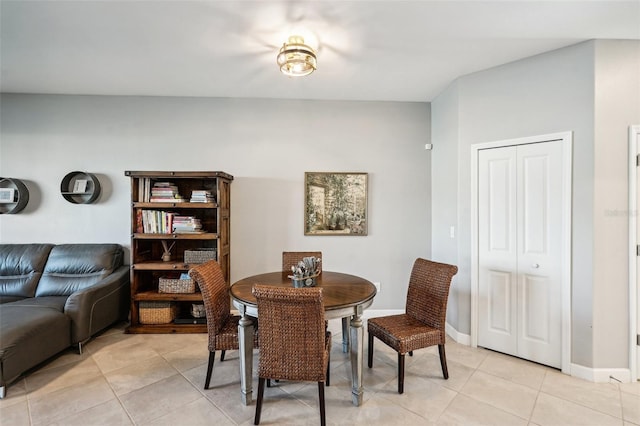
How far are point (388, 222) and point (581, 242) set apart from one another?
1806mm

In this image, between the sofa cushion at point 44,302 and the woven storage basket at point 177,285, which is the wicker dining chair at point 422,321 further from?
the sofa cushion at point 44,302

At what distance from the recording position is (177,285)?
313cm

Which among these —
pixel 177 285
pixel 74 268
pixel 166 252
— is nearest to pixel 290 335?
pixel 177 285

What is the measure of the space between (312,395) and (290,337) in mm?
720

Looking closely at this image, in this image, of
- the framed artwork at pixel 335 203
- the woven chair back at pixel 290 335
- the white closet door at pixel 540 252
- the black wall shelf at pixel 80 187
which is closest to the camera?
the woven chair back at pixel 290 335

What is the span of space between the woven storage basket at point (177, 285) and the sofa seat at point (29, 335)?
32.0 inches

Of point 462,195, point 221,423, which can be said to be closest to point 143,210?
point 221,423

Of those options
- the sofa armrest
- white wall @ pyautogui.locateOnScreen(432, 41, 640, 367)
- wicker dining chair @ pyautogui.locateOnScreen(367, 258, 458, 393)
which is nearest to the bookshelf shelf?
the sofa armrest

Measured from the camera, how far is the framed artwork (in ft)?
11.6

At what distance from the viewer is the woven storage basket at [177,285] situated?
123 inches

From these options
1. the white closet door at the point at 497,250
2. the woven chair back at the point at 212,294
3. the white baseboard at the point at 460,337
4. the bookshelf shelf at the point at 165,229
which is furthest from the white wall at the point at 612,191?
the bookshelf shelf at the point at 165,229

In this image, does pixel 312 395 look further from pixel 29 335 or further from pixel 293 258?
pixel 29 335

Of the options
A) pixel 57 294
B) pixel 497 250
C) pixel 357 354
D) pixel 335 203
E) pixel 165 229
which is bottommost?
pixel 357 354

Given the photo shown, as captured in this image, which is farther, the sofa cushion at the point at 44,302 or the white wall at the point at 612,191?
the sofa cushion at the point at 44,302
